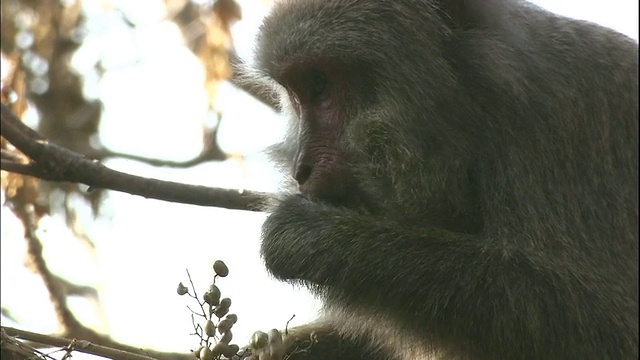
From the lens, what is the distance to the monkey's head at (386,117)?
6.32 meters

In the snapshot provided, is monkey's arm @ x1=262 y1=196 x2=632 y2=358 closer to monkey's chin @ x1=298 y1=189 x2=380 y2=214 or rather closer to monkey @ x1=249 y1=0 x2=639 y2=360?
monkey @ x1=249 y1=0 x2=639 y2=360

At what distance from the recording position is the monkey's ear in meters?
6.49

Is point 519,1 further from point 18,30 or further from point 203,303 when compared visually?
point 18,30

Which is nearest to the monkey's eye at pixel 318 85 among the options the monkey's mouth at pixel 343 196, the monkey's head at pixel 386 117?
the monkey's head at pixel 386 117

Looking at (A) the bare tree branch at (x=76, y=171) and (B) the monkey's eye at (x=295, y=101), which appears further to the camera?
(B) the monkey's eye at (x=295, y=101)

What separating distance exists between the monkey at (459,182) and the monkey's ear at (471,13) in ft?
0.03

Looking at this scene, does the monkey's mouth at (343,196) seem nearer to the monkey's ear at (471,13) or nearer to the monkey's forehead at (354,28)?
the monkey's forehead at (354,28)

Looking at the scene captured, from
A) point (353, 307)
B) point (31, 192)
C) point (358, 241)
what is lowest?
point (31, 192)

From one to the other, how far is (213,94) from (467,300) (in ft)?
14.4

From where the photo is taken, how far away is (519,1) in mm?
6957

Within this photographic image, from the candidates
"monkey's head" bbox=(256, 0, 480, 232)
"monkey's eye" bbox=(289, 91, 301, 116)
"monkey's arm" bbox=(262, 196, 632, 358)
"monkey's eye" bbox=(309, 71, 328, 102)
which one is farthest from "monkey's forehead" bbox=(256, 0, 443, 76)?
"monkey's arm" bbox=(262, 196, 632, 358)

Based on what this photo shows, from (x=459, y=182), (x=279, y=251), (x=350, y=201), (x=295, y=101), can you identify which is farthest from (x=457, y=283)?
(x=295, y=101)

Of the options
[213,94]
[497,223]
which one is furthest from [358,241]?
[213,94]

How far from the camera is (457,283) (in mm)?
5965
